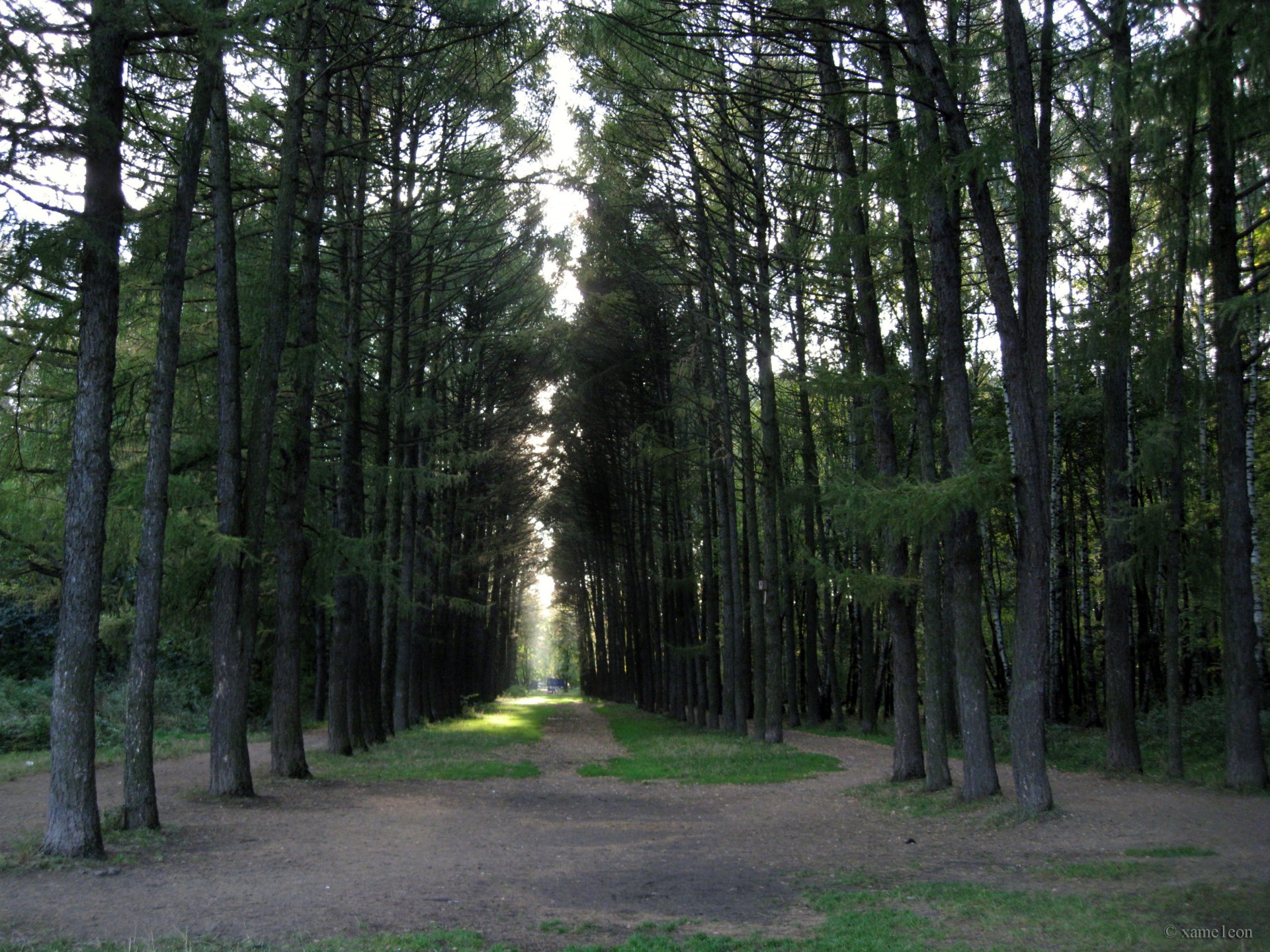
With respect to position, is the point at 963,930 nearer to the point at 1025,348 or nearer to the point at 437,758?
the point at 1025,348

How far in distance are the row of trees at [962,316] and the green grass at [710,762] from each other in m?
1.47

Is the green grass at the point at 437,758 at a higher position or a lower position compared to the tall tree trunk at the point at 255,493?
lower

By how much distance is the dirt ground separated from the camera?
6.41 metres

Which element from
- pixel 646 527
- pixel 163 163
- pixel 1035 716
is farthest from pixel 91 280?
pixel 646 527

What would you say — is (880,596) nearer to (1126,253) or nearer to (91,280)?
(1126,253)

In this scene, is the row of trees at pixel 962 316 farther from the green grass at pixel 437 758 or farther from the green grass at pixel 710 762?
the green grass at pixel 437 758

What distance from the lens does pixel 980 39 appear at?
39.6 ft

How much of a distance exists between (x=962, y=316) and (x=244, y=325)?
944 cm

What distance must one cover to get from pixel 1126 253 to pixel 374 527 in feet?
49.1

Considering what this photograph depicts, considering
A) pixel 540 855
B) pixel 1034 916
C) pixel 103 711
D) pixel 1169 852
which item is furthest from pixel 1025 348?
pixel 103 711

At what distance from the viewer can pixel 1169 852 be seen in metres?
7.94

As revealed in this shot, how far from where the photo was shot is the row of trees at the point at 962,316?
997cm

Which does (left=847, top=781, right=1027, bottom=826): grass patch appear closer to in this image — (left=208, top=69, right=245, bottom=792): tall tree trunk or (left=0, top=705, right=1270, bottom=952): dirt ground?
(left=0, top=705, right=1270, bottom=952): dirt ground

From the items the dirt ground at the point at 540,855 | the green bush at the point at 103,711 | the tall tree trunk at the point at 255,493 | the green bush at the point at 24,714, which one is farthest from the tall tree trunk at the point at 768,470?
the green bush at the point at 24,714
